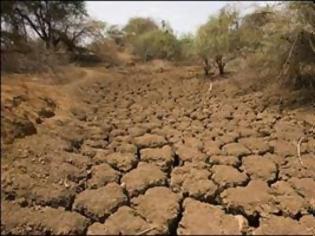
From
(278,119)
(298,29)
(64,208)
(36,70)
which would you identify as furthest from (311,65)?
(64,208)

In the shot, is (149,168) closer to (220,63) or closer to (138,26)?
(220,63)

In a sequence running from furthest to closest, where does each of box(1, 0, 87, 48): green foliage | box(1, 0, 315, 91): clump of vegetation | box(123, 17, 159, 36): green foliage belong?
box(123, 17, 159, 36): green foliage
box(1, 0, 87, 48): green foliage
box(1, 0, 315, 91): clump of vegetation

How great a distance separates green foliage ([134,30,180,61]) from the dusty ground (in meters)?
6.21

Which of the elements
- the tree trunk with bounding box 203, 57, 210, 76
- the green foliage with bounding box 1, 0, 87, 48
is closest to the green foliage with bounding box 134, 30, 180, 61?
the green foliage with bounding box 1, 0, 87, 48

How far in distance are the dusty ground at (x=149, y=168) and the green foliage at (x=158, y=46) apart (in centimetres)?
621

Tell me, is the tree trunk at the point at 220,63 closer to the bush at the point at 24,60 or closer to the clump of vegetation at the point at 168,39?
the clump of vegetation at the point at 168,39

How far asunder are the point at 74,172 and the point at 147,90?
409 cm

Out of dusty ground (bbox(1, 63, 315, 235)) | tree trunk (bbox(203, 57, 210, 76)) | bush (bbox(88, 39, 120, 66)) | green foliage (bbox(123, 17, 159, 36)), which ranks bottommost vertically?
dusty ground (bbox(1, 63, 315, 235))

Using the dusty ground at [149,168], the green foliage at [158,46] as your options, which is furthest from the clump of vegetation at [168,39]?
the dusty ground at [149,168]

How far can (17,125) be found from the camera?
3254mm

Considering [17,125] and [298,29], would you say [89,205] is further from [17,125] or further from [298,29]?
[298,29]

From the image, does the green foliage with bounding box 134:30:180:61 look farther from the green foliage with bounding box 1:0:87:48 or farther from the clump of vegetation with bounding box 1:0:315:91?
the green foliage with bounding box 1:0:87:48

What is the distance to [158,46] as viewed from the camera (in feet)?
38.5

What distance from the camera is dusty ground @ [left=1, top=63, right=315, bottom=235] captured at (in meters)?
2.55
